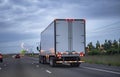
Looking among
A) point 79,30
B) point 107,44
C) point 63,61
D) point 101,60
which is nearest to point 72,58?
point 63,61

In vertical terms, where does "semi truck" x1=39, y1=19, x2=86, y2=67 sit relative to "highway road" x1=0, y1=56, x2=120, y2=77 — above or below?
above

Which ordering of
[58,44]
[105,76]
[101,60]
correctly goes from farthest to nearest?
[101,60] → [58,44] → [105,76]

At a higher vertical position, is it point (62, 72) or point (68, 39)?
point (68, 39)

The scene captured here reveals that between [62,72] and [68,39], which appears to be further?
[68,39]

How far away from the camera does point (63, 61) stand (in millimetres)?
28844

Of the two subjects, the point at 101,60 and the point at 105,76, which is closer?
the point at 105,76

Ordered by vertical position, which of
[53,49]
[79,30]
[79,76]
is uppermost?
[79,30]

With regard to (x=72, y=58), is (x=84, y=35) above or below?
above

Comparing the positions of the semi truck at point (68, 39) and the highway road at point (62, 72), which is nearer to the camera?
the highway road at point (62, 72)

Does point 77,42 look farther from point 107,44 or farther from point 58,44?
point 107,44

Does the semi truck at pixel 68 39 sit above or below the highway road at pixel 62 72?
above

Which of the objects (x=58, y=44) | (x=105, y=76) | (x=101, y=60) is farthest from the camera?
(x=101, y=60)

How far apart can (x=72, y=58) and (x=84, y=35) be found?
250cm

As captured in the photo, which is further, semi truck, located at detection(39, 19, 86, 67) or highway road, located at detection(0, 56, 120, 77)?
semi truck, located at detection(39, 19, 86, 67)
